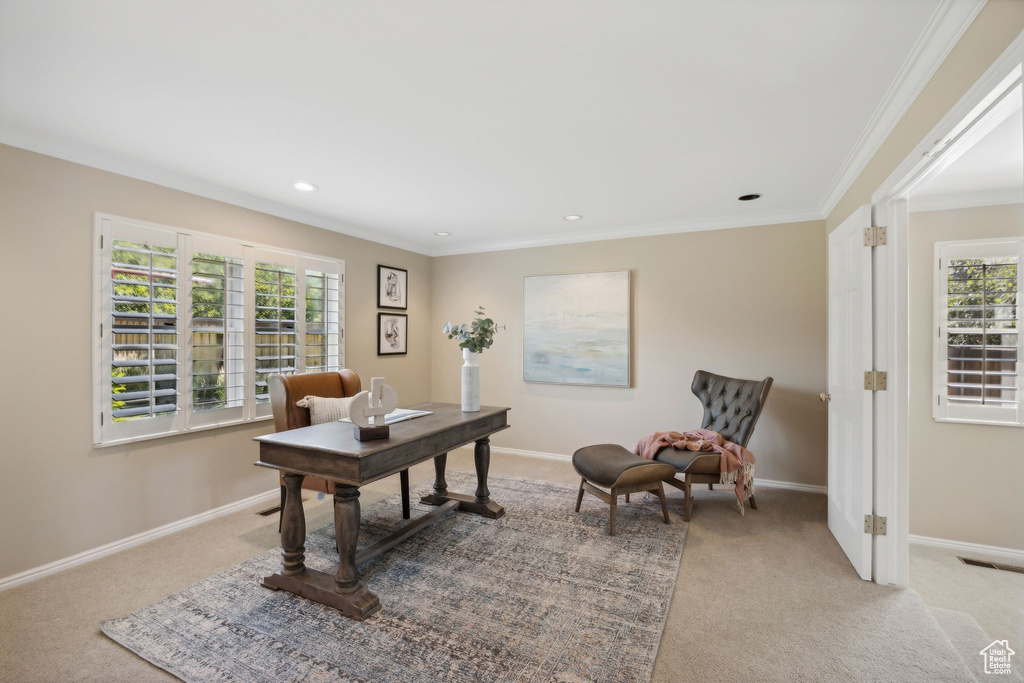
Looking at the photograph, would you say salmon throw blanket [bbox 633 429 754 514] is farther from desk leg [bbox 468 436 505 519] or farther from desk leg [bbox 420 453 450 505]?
desk leg [bbox 420 453 450 505]

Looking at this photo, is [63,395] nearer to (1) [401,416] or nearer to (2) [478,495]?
(1) [401,416]

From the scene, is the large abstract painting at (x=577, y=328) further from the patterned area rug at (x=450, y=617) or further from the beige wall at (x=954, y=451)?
the beige wall at (x=954, y=451)

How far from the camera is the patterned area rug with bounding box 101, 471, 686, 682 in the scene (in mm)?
1793

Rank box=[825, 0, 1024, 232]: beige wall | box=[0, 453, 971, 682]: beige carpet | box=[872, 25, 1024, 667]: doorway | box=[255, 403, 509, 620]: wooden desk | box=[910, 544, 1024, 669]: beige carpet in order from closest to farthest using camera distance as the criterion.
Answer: box=[825, 0, 1024, 232]: beige wall, box=[0, 453, 971, 682]: beige carpet, box=[255, 403, 509, 620]: wooden desk, box=[910, 544, 1024, 669]: beige carpet, box=[872, 25, 1024, 667]: doorway

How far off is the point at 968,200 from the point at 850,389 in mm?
1805

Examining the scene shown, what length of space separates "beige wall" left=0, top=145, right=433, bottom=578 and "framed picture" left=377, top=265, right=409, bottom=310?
68.5 inches

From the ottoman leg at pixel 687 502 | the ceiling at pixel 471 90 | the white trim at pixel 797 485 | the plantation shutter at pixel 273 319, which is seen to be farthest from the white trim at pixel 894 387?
the plantation shutter at pixel 273 319

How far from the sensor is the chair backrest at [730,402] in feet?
11.5

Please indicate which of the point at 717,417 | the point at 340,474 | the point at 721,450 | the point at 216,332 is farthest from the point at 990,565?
the point at 216,332

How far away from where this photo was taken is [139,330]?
9.38 ft

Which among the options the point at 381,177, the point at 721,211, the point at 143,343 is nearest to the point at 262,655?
the point at 143,343

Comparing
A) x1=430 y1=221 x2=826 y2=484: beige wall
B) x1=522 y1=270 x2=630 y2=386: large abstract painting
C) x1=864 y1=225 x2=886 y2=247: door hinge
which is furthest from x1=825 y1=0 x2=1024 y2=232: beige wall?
x1=522 y1=270 x2=630 y2=386: large abstract painting

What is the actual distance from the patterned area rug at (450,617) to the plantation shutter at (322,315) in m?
1.63

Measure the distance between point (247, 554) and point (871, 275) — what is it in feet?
13.0
